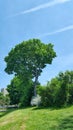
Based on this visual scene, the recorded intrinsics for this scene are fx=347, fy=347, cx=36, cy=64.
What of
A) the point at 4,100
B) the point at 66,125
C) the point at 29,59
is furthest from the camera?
the point at 4,100

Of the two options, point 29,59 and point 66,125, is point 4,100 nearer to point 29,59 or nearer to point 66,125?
point 29,59

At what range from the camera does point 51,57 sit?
61.7m

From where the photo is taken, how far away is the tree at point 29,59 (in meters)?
60.3

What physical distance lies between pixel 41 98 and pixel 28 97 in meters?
14.9

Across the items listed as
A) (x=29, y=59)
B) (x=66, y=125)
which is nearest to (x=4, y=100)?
(x=29, y=59)

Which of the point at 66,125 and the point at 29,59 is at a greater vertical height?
the point at 29,59

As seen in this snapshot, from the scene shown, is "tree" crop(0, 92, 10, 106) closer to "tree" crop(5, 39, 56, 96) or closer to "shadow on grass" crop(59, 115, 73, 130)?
"tree" crop(5, 39, 56, 96)

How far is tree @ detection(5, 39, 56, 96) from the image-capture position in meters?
60.3

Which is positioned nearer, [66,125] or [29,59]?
[66,125]

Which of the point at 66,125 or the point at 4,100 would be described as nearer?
the point at 66,125

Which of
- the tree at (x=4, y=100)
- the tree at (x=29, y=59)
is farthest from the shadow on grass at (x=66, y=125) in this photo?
the tree at (x=4, y=100)

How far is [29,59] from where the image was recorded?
60.6m

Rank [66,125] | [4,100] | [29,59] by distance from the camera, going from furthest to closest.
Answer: [4,100] < [29,59] < [66,125]

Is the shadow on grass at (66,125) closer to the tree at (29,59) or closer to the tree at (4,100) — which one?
the tree at (29,59)
